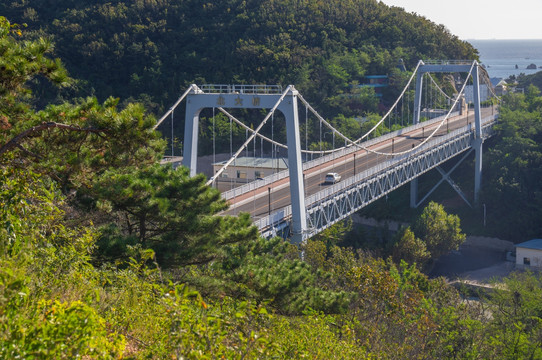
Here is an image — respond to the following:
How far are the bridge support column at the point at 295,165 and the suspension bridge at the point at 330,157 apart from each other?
0.09 ft

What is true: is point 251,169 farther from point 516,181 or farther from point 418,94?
point 418,94

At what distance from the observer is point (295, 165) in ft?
62.2

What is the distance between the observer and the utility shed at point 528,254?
30391 mm

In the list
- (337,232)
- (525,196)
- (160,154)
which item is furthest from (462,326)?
(525,196)

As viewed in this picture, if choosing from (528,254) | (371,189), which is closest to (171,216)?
(371,189)

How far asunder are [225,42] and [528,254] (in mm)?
30373

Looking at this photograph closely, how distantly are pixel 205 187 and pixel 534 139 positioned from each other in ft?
107

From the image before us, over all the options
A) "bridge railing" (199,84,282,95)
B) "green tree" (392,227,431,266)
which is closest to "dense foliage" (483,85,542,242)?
"green tree" (392,227,431,266)

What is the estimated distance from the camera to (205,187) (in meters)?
11.2

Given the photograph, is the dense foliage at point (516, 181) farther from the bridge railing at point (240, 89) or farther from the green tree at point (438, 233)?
the bridge railing at point (240, 89)

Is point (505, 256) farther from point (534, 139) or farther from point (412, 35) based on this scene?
point (412, 35)

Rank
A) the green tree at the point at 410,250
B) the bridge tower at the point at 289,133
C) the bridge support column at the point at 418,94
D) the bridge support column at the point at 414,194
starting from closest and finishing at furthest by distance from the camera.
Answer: the bridge tower at the point at 289,133 → the green tree at the point at 410,250 → the bridge support column at the point at 414,194 → the bridge support column at the point at 418,94

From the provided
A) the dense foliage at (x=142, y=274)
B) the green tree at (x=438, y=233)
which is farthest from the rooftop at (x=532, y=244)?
the dense foliage at (x=142, y=274)

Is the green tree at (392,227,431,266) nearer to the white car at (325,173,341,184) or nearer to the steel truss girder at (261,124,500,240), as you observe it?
the steel truss girder at (261,124,500,240)
